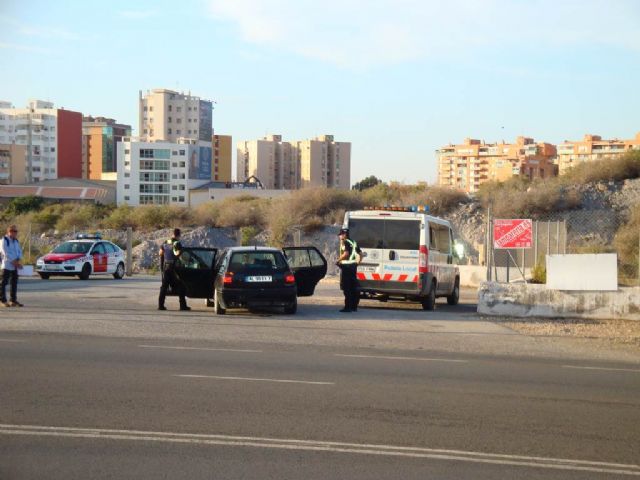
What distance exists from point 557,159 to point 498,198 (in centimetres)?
14384

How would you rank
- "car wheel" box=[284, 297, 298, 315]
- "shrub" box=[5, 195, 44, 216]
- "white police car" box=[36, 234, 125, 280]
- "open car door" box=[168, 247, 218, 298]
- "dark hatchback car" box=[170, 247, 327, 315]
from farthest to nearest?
"shrub" box=[5, 195, 44, 216]
"white police car" box=[36, 234, 125, 280]
"open car door" box=[168, 247, 218, 298]
"car wheel" box=[284, 297, 298, 315]
"dark hatchback car" box=[170, 247, 327, 315]

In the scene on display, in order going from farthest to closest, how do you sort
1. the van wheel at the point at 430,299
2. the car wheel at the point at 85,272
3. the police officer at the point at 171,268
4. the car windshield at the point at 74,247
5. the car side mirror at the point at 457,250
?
the car windshield at the point at 74,247, the car wheel at the point at 85,272, the car side mirror at the point at 457,250, the van wheel at the point at 430,299, the police officer at the point at 171,268

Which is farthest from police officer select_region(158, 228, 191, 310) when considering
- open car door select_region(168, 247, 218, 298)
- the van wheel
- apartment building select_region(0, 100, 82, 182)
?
apartment building select_region(0, 100, 82, 182)

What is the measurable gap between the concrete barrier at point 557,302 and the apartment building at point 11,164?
12645 cm

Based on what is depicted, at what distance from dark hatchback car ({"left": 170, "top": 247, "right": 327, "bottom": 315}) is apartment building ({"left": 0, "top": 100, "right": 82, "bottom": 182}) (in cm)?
14164

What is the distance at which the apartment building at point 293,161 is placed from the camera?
18525 cm

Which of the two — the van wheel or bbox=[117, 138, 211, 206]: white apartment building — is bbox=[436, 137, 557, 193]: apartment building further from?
the van wheel

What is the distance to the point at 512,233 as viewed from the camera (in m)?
21.3

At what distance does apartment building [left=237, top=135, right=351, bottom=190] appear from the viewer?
185 m

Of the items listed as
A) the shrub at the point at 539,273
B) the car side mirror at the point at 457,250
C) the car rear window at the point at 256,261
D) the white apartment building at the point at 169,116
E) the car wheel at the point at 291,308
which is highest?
the white apartment building at the point at 169,116

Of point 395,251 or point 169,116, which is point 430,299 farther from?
point 169,116

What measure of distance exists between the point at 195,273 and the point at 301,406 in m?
10.8

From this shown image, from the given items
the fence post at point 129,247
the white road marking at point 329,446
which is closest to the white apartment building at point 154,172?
the fence post at point 129,247

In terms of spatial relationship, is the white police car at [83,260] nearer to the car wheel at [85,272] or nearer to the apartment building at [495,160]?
the car wheel at [85,272]
